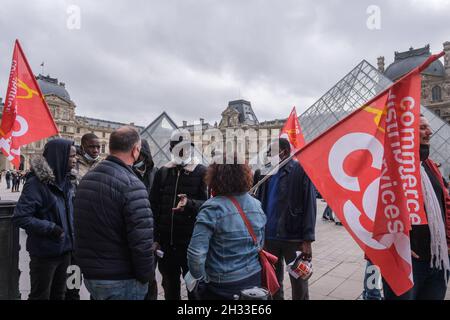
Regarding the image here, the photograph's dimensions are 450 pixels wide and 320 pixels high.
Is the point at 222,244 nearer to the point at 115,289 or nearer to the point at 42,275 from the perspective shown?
the point at 115,289

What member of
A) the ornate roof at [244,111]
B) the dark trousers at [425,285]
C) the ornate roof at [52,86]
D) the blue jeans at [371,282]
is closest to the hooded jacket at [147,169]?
the blue jeans at [371,282]

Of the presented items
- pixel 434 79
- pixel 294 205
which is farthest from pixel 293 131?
pixel 434 79

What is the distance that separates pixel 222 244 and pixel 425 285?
5.03 ft

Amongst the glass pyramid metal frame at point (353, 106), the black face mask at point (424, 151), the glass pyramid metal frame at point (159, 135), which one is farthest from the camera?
the glass pyramid metal frame at point (353, 106)

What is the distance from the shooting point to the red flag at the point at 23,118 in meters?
3.92

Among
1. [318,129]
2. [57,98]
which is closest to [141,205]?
[318,129]

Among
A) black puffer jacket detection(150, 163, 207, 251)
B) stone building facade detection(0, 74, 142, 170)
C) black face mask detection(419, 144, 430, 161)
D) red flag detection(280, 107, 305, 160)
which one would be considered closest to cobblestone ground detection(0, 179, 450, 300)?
black puffer jacket detection(150, 163, 207, 251)

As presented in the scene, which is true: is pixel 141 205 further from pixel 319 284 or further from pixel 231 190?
pixel 319 284

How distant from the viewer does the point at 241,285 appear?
200 centimetres

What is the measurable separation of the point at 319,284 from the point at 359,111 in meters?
2.80

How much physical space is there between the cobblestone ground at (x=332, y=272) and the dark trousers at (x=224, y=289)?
5.77ft

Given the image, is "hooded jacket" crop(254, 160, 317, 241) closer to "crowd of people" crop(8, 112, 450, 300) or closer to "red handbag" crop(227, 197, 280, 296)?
"crowd of people" crop(8, 112, 450, 300)

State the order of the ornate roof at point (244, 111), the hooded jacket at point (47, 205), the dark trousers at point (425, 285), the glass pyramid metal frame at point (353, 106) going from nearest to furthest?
the dark trousers at point (425, 285)
the hooded jacket at point (47, 205)
the glass pyramid metal frame at point (353, 106)
the ornate roof at point (244, 111)

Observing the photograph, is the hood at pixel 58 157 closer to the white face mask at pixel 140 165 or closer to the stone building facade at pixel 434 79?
the white face mask at pixel 140 165
